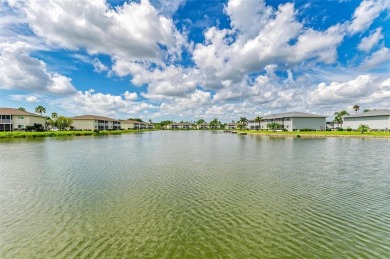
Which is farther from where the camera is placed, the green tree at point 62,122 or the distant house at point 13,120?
the green tree at point 62,122

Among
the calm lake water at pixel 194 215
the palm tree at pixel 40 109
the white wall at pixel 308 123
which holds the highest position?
the palm tree at pixel 40 109

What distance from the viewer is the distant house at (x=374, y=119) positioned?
96375 mm

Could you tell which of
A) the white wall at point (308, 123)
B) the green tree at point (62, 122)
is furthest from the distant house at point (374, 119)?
the green tree at point (62, 122)

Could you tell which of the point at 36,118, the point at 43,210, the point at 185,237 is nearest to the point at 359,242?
the point at 185,237

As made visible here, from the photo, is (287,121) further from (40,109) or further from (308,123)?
(40,109)

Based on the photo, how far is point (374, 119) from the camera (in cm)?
10250

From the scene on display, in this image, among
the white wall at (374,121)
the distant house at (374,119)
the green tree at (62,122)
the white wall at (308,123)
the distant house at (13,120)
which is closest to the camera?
the distant house at (13,120)

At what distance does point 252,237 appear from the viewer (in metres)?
9.20

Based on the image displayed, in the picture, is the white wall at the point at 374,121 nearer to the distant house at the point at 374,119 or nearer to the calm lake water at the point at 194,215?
the distant house at the point at 374,119

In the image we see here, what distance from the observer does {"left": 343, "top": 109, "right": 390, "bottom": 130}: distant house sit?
316 ft

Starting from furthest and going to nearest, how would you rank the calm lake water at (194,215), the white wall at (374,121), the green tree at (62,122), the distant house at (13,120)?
the green tree at (62,122) → the white wall at (374,121) → the distant house at (13,120) → the calm lake water at (194,215)

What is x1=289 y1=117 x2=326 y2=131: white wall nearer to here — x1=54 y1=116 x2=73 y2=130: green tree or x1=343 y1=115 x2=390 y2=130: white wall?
x1=343 y1=115 x2=390 y2=130: white wall

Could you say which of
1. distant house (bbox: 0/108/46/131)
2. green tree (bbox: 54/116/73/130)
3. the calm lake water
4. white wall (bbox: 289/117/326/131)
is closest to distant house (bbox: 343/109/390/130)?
white wall (bbox: 289/117/326/131)

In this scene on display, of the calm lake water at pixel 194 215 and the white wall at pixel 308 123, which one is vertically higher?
the white wall at pixel 308 123
